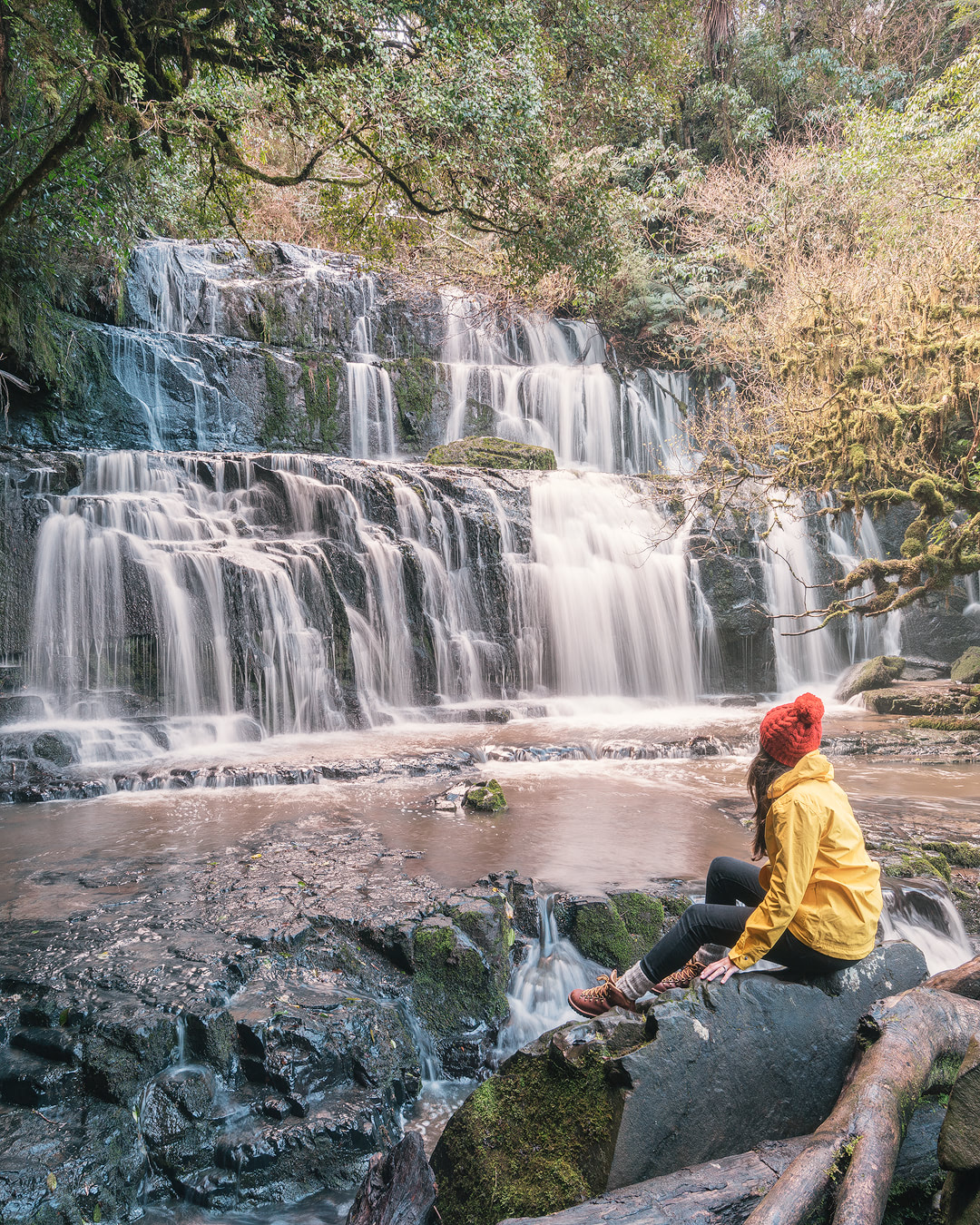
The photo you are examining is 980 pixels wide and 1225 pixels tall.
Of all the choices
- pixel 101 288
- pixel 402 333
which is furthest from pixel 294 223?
pixel 101 288

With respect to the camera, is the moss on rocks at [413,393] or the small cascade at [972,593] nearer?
the small cascade at [972,593]

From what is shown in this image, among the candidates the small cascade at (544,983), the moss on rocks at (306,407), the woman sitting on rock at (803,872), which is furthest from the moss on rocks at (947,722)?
the moss on rocks at (306,407)

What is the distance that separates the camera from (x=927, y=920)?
5.04 m

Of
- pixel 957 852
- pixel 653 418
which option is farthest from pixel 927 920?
pixel 653 418

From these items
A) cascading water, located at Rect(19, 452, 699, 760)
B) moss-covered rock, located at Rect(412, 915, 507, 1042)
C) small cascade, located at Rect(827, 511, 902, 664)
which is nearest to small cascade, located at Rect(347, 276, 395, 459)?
cascading water, located at Rect(19, 452, 699, 760)

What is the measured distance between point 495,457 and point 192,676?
7.53 meters

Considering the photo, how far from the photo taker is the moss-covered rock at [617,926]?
15.2ft

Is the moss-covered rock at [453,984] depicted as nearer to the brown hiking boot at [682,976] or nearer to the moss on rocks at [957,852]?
the brown hiking boot at [682,976]

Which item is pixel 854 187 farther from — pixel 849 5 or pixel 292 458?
pixel 292 458

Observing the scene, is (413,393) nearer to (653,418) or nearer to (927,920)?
(653,418)

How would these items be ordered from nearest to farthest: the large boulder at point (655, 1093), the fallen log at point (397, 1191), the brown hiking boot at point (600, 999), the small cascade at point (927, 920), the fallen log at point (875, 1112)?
1. the fallen log at point (875, 1112)
2. the large boulder at point (655, 1093)
3. the fallen log at point (397, 1191)
4. the brown hiking boot at point (600, 999)
5. the small cascade at point (927, 920)

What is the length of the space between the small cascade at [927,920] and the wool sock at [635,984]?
2.36m

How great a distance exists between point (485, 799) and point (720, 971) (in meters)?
4.12

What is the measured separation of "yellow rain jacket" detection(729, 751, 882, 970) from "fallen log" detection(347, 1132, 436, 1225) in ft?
4.30
